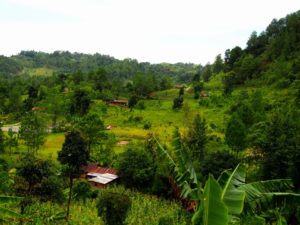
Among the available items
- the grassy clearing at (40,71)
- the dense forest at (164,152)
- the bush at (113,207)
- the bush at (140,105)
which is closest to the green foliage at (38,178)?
the dense forest at (164,152)

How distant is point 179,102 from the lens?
187ft

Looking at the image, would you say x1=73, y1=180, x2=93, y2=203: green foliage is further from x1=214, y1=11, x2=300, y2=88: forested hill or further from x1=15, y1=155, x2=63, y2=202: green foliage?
x1=214, y1=11, x2=300, y2=88: forested hill

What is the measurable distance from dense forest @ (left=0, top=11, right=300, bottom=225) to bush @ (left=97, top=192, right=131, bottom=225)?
5 cm

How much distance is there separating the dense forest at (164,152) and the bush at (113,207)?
5cm

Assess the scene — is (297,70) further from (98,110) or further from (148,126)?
(98,110)

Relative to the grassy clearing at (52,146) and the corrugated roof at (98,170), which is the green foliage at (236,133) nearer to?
the corrugated roof at (98,170)

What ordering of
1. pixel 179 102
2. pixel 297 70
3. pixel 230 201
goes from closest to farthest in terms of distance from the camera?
pixel 230 201, pixel 297 70, pixel 179 102

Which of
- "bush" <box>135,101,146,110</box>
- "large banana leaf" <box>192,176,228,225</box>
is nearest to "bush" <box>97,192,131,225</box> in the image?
"large banana leaf" <box>192,176,228,225</box>

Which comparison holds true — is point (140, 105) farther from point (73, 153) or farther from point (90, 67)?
point (90, 67)

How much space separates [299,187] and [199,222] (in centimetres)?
1550

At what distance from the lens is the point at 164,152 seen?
909 cm

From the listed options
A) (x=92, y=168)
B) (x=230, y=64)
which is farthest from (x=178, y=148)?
(x=230, y=64)

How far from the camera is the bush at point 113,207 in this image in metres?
17.4

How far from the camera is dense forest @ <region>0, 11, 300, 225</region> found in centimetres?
889
